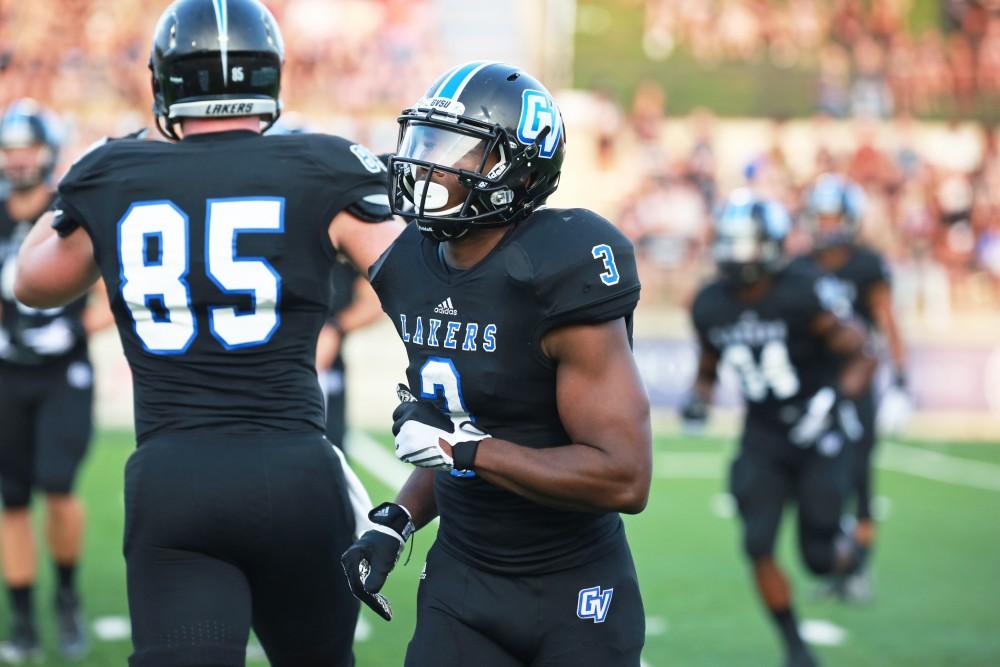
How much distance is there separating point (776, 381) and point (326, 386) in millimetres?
2046

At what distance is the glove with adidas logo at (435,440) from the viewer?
234 cm

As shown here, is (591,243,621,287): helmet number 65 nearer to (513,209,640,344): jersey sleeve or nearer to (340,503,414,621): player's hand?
(513,209,640,344): jersey sleeve

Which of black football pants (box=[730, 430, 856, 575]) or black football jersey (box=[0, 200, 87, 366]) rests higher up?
black football jersey (box=[0, 200, 87, 366])

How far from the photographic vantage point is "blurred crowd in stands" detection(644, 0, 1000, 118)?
1872 centimetres

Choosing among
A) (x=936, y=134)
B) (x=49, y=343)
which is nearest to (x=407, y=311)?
(x=49, y=343)

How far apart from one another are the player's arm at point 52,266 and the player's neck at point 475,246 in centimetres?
84

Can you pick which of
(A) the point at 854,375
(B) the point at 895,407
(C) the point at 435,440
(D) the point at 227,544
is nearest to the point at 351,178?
(C) the point at 435,440

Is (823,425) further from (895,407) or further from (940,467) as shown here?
(940,467)

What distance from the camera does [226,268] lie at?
2.64 meters

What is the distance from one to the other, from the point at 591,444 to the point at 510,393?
20 centimetres

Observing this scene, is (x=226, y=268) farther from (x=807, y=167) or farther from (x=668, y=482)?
(x=807, y=167)

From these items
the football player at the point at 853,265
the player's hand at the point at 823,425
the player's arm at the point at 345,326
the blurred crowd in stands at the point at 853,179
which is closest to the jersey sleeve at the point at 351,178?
the player's arm at the point at 345,326

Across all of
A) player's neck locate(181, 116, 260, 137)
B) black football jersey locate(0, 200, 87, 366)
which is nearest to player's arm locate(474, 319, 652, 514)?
player's neck locate(181, 116, 260, 137)

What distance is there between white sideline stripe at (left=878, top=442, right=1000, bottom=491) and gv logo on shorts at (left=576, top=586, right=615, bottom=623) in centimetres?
806
